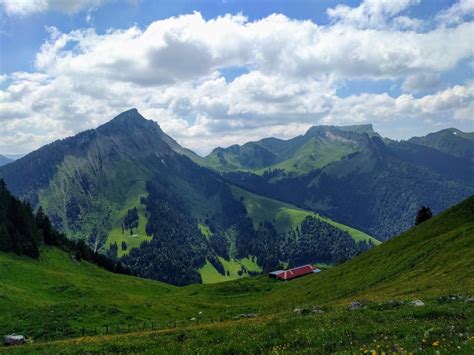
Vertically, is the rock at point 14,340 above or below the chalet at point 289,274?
above

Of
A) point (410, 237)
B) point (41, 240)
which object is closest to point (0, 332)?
point (410, 237)

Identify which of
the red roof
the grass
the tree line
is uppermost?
the tree line

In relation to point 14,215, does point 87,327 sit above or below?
below

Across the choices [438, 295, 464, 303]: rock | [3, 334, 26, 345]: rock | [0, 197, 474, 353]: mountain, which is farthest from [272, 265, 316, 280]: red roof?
[438, 295, 464, 303]: rock

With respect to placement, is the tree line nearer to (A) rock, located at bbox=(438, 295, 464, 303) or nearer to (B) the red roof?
(B) the red roof

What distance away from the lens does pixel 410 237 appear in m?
77.6

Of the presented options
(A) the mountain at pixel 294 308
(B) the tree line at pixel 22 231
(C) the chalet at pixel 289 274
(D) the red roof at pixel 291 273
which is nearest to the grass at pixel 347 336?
(A) the mountain at pixel 294 308

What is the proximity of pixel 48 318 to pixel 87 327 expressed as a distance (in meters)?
4.65

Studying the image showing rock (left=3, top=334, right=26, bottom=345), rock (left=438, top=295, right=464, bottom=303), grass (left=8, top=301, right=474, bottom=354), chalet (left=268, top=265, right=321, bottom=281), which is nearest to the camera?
grass (left=8, top=301, right=474, bottom=354)

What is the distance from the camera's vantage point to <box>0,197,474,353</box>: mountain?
1742 centimetres

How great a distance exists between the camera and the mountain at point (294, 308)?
1742 centimetres

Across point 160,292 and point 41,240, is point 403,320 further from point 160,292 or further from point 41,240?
point 41,240

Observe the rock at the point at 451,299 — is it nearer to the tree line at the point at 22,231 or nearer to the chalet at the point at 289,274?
the tree line at the point at 22,231

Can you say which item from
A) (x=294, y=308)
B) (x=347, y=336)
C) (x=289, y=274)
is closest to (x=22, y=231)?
(x=294, y=308)
